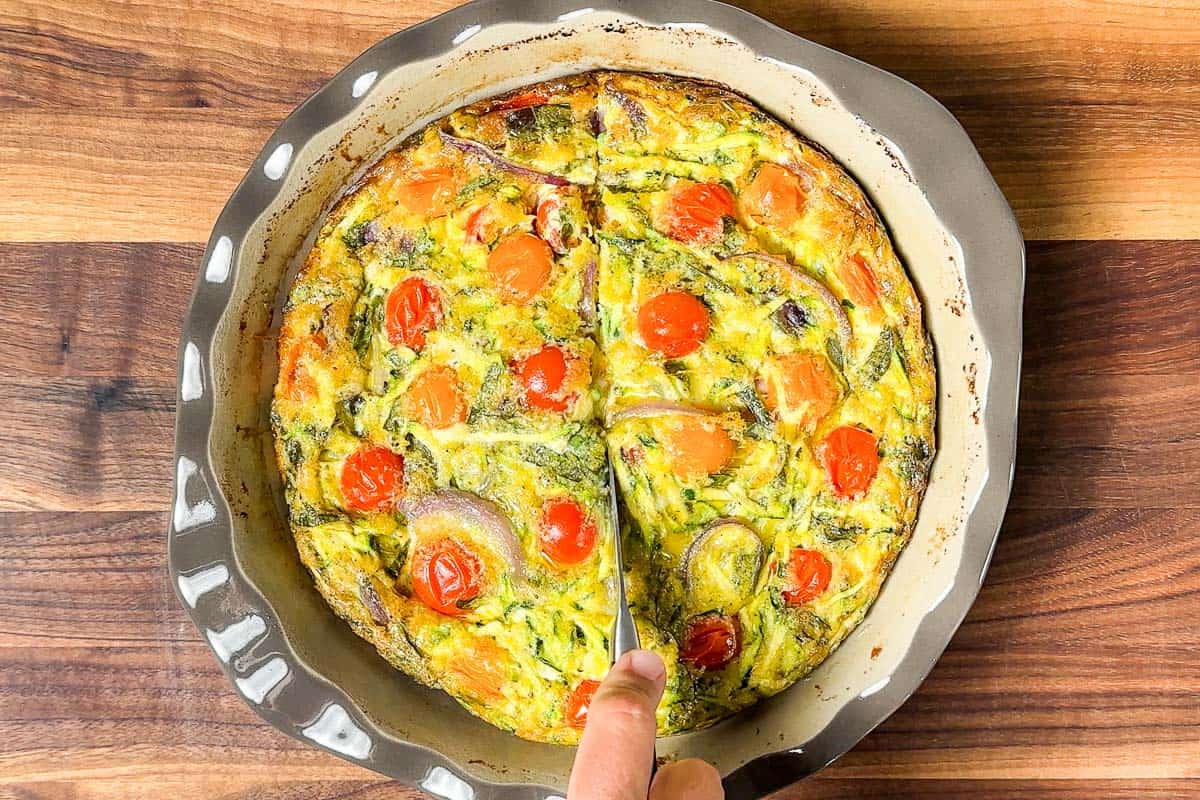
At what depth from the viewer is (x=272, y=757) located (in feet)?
10.0

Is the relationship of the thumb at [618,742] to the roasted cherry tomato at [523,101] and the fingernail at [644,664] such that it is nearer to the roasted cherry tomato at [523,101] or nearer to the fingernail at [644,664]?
the fingernail at [644,664]

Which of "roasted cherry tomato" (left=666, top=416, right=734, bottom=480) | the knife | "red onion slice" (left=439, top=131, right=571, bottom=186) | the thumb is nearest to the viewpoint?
A: the thumb

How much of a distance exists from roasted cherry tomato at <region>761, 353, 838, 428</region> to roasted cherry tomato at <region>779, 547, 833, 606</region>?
39cm

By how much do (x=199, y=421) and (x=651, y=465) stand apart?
4.29ft

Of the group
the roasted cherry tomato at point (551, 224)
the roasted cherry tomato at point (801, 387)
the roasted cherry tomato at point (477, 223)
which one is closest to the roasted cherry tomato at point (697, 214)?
the roasted cherry tomato at point (551, 224)

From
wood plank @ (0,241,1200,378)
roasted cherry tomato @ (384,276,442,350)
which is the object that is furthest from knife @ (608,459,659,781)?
wood plank @ (0,241,1200,378)

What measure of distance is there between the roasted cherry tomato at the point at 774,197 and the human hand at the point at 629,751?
1334mm

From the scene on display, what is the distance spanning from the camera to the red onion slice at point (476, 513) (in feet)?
8.73

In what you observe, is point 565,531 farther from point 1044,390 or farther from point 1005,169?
point 1005,169

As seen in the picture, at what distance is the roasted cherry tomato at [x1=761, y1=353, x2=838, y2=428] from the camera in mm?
2691

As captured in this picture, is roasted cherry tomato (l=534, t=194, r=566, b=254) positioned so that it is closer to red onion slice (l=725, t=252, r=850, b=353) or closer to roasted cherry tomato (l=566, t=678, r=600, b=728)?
red onion slice (l=725, t=252, r=850, b=353)

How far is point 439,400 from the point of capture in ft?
8.80

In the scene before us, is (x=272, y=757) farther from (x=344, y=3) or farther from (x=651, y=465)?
(x=344, y=3)

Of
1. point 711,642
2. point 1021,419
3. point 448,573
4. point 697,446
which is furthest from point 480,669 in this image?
point 1021,419
